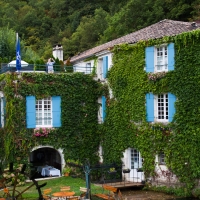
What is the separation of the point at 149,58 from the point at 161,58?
28.0 inches

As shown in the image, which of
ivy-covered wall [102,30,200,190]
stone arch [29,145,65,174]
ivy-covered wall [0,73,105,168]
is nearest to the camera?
ivy-covered wall [102,30,200,190]

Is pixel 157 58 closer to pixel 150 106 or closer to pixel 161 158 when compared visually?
pixel 150 106

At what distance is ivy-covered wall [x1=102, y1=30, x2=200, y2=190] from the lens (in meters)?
22.5

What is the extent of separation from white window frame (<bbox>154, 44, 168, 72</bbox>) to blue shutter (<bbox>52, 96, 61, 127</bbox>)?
23.0 ft

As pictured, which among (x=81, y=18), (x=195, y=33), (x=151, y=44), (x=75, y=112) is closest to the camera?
(x=195, y=33)

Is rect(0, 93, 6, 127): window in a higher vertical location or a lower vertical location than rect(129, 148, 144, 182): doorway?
higher

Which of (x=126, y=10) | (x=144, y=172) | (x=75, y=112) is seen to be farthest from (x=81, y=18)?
(x=144, y=172)

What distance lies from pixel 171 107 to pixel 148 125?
2039 millimetres

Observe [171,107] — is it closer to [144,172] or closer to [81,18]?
[144,172]

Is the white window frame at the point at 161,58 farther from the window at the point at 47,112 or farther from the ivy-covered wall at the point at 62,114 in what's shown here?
the window at the point at 47,112

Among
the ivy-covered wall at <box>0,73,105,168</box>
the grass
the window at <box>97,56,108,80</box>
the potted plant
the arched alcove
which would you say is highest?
the window at <box>97,56,108,80</box>

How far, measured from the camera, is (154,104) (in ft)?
80.4

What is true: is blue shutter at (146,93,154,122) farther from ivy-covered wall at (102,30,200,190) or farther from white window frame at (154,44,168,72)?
white window frame at (154,44,168,72)

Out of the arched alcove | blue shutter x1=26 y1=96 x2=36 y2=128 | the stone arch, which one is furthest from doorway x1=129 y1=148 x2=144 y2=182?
the stone arch
